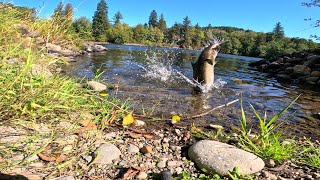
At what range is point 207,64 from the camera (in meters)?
6.89

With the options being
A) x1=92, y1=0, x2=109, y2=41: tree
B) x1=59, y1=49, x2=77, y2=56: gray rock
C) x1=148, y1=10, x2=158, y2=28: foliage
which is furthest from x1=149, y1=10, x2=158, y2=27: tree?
x1=59, y1=49, x2=77, y2=56: gray rock

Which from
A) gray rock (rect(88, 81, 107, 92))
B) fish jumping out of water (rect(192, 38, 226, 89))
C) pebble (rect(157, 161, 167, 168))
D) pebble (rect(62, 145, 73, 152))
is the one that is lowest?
pebble (rect(157, 161, 167, 168))

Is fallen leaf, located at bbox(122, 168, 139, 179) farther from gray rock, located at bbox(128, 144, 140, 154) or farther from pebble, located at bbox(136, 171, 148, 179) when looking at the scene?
gray rock, located at bbox(128, 144, 140, 154)

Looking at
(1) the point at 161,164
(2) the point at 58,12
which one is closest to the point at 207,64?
(2) the point at 58,12

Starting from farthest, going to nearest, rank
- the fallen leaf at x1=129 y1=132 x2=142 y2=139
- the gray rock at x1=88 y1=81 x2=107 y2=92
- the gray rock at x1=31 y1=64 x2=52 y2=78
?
the gray rock at x1=88 y1=81 x2=107 y2=92
the gray rock at x1=31 y1=64 x2=52 y2=78
the fallen leaf at x1=129 y1=132 x2=142 y2=139

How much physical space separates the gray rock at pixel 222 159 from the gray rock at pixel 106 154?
2.59 ft

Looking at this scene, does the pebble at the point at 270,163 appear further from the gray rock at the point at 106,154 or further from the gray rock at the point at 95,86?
the gray rock at the point at 95,86

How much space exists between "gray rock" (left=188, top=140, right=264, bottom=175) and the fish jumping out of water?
437 cm

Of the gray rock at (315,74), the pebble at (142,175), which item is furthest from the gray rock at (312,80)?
the pebble at (142,175)

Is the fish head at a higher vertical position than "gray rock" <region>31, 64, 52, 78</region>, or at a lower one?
higher

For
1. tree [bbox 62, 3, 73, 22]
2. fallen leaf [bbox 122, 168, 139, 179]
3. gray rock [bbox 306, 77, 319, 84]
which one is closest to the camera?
fallen leaf [bbox 122, 168, 139, 179]

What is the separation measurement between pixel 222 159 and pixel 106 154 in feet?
3.75

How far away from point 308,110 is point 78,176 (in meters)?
5.57

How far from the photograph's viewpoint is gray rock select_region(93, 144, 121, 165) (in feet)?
7.93
